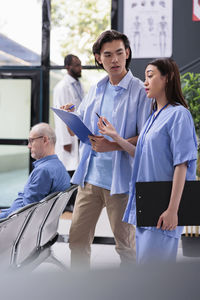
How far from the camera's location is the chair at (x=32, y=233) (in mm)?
1892

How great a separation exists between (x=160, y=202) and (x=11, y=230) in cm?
68

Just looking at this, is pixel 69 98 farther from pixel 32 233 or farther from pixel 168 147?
pixel 168 147

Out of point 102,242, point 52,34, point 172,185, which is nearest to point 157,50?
point 52,34

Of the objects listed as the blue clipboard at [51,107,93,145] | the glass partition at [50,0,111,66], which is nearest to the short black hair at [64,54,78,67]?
the glass partition at [50,0,111,66]

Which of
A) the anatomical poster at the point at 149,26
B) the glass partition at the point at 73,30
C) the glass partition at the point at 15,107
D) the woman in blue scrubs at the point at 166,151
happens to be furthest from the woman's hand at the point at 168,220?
the glass partition at the point at 15,107

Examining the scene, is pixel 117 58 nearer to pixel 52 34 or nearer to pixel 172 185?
pixel 172 185

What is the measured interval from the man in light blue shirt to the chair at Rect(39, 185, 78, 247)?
0.28 ft

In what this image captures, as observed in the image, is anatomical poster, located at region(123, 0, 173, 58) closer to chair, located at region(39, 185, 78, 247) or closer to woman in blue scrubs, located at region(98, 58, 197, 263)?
chair, located at region(39, 185, 78, 247)

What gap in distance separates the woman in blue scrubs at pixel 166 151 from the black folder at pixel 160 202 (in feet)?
0.07

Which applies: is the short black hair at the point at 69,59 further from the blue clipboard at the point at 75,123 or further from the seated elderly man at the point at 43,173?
the blue clipboard at the point at 75,123

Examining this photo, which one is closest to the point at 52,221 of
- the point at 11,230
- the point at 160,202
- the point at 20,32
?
the point at 11,230

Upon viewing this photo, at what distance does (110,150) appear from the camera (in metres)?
1.99

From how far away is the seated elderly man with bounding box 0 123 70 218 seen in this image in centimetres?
237

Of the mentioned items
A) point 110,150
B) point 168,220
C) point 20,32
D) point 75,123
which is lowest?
point 168,220
